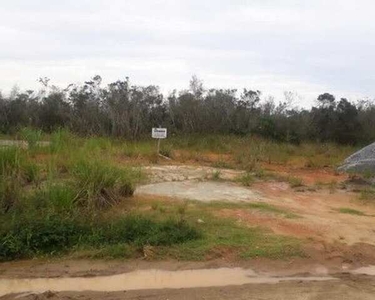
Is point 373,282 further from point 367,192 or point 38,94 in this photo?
point 38,94

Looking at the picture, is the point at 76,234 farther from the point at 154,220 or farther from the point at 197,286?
the point at 197,286

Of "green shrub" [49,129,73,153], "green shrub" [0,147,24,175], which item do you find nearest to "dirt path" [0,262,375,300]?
"green shrub" [0,147,24,175]

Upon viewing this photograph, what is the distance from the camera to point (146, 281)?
6.12 meters

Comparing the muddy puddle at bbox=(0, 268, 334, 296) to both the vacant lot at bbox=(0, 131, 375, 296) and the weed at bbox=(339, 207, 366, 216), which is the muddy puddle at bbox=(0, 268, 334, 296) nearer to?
the vacant lot at bbox=(0, 131, 375, 296)

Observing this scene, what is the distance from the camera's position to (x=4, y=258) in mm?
6727

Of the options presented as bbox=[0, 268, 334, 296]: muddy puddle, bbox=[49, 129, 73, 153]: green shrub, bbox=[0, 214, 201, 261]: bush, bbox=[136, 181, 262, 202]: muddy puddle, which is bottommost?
bbox=[0, 268, 334, 296]: muddy puddle

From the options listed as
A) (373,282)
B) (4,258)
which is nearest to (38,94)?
(4,258)

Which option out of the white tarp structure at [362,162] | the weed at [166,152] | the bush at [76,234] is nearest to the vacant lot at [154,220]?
the bush at [76,234]

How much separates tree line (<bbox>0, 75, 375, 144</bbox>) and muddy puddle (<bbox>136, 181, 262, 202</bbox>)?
1349cm

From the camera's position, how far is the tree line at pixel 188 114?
26.4 m

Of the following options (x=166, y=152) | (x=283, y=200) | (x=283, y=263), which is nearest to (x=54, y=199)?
(x=283, y=263)

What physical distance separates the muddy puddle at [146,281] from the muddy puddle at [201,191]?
3.84 meters

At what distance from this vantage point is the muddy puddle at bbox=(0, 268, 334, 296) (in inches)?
232

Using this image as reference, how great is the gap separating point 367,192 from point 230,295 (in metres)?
7.73
